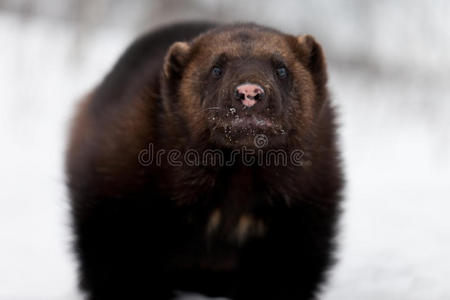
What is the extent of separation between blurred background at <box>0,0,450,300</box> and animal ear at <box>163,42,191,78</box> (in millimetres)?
980

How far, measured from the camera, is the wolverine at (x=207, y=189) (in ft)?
9.66

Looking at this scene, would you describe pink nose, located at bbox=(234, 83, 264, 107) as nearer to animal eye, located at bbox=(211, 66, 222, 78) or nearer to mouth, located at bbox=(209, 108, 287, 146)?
mouth, located at bbox=(209, 108, 287, 146)

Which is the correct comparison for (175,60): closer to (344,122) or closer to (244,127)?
(244,127)

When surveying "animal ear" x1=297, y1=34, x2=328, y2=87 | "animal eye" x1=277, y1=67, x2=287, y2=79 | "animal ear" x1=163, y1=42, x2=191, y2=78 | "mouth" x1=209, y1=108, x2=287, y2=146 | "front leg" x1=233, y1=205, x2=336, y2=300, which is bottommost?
"front leg" x1=233, y1=205, x2=336, y2=300

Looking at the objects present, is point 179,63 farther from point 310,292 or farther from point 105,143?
point 310,292

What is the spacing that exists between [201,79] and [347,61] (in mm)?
8622

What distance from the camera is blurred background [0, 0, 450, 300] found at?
3.60 metres

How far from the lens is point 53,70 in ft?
32.9

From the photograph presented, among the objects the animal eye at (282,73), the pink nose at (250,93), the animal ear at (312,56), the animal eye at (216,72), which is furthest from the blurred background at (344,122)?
the pink nose at (250,93)

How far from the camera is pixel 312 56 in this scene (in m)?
3.14

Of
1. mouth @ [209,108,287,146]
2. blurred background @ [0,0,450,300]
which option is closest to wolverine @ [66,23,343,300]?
mouth @ [209,108,287,146]

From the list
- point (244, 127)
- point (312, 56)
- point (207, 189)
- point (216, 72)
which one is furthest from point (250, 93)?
point (312, 56)

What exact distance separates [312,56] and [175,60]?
27.6 inches

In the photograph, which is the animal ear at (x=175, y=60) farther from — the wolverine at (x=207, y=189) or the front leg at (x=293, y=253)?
the front leg at (x=293, y=253)
